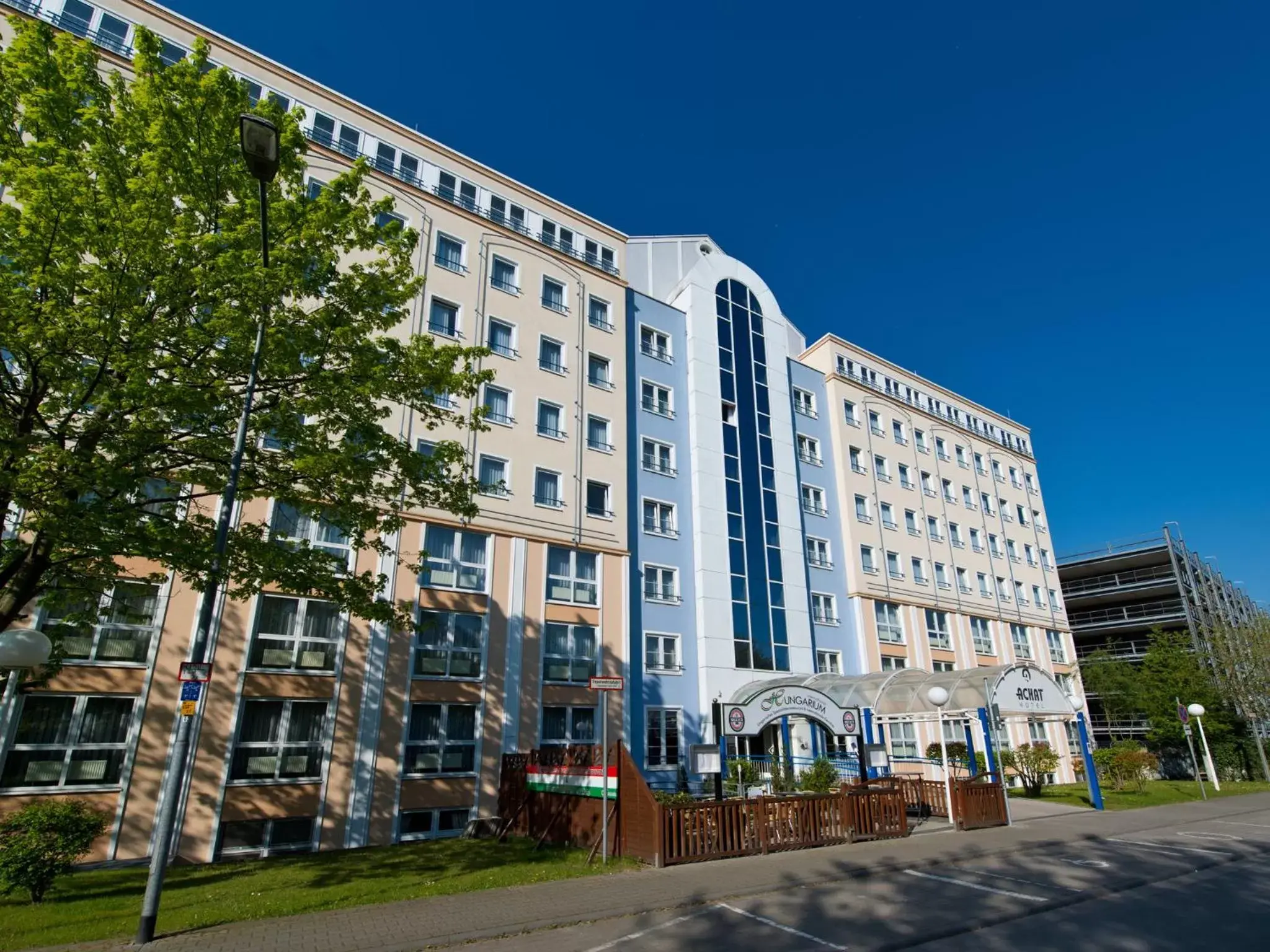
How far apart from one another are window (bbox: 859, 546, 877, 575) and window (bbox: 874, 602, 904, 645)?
59.3 inches

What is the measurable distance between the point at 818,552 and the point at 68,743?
26.4 m

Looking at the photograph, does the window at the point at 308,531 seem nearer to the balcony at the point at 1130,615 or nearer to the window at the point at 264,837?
the window at the point at 264,837

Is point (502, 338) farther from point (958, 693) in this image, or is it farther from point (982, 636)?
point (982, 636)

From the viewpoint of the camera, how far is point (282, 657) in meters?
17.6

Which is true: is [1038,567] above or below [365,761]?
above

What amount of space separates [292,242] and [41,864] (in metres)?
9.63

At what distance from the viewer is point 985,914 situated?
8953 mm

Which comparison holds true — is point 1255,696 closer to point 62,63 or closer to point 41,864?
point 41,864

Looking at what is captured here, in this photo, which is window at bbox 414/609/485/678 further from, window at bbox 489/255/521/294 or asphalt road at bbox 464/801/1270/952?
window at bbox 489/255/521/294

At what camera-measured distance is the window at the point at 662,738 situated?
23.0m

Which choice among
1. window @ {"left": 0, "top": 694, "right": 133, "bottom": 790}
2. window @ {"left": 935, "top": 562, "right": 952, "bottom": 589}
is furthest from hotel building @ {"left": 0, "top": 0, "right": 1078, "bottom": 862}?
window @ {"left": 935, "top": 562, "right": 952, "bottom": 589}

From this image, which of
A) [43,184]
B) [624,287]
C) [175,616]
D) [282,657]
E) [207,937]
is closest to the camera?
[207,937]

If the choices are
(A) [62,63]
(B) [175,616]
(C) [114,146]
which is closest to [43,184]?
(C) [114,146]

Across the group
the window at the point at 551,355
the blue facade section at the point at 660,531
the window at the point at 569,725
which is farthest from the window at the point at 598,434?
the window at the point at 569,725
